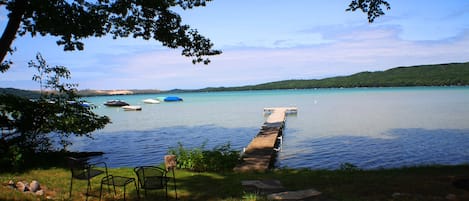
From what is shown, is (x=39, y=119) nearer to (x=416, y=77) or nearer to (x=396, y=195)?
(x=396, y=195)

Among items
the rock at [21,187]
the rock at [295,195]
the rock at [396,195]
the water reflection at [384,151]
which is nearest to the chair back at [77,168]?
the rock at [21,187]

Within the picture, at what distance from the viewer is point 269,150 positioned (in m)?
15.8

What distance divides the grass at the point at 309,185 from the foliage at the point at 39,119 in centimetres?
150

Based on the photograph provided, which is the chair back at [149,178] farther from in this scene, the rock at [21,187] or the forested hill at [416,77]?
the forested hill at [416,77]

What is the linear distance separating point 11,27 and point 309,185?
23.8 feet

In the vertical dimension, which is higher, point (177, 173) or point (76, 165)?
point (76, 165)

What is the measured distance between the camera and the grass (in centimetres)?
707

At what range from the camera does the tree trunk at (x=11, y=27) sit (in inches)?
295

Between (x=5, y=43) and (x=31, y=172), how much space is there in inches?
171

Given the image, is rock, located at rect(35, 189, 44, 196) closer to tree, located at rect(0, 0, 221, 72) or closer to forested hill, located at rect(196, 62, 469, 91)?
tree, located at rect(0, 0, 221, 72)

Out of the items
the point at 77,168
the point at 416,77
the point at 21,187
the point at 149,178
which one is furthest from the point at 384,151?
the point at 416,77

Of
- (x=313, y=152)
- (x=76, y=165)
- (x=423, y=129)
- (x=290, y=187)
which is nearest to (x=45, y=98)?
(x=76, y=165)

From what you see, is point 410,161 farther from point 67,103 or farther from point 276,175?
point 67,103

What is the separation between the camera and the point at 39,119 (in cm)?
1233
